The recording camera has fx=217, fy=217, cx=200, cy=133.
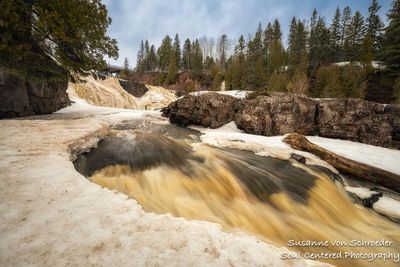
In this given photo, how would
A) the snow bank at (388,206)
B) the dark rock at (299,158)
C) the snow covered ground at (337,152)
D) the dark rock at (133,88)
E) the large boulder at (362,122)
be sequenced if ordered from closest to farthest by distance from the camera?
the snow bank at (388,206) → the snow covered ground at (337,152) → the dark rock at (299,158) → the large boulder at (362,122) → the dark rock at (133,88)

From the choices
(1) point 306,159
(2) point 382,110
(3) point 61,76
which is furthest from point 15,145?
(2) point 382,110

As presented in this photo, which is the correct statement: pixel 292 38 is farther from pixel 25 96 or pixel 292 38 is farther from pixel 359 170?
pixel 25 96

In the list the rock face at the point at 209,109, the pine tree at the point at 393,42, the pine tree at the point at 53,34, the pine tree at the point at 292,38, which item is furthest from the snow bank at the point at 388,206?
the pine tree at the point at 292,38

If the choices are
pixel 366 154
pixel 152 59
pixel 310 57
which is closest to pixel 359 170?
pixel 366 154

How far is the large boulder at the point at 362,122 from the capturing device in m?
13.1

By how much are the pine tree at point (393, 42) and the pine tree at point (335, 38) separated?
16.0m

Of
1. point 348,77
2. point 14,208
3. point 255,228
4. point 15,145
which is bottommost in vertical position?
point 255,228

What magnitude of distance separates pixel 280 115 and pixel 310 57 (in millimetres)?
51943

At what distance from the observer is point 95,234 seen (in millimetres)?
2461

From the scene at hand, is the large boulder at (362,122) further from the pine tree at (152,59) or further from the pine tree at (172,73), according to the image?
the pine tree at (152,59)

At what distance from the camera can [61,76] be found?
38.3 feet

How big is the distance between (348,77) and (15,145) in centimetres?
3091

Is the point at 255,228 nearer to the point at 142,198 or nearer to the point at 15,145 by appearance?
the point at 142,198

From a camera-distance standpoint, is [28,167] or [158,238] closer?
[158,238]
